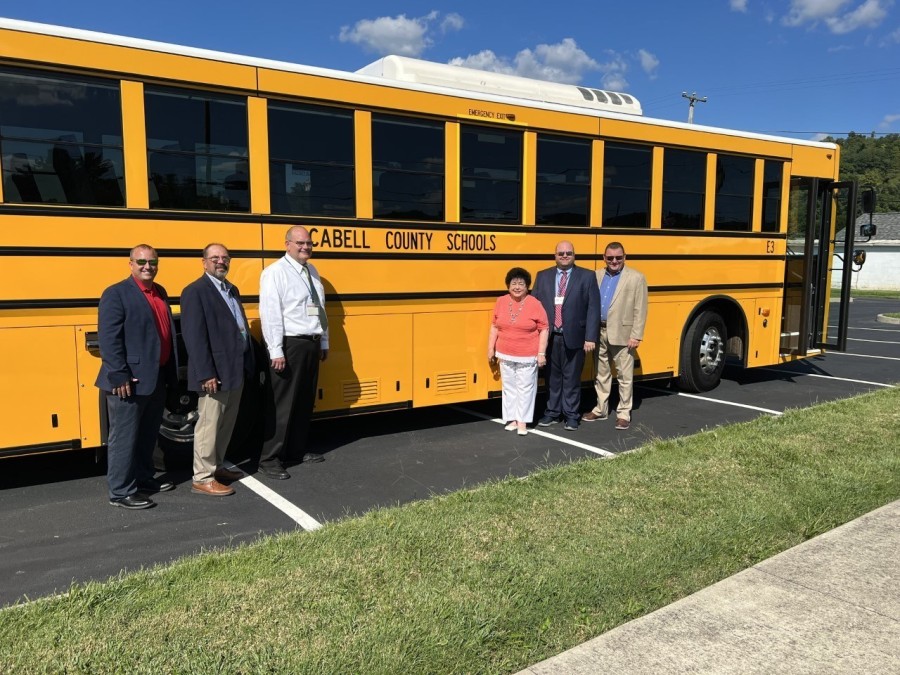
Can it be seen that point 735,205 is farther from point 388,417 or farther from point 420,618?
point 420,618

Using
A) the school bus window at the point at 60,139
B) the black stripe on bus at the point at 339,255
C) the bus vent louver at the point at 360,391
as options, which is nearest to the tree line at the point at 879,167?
the black stripe on bus at the point at 339,255

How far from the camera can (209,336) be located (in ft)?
15.3

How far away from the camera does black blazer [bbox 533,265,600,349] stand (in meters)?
6.45

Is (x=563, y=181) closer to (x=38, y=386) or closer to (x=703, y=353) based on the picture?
(x=703, y=353)

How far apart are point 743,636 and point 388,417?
4.65 metres

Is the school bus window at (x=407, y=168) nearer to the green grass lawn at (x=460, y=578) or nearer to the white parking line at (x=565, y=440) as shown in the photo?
the white parking line at (x=565, y=440)

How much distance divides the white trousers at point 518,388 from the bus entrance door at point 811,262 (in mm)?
4137

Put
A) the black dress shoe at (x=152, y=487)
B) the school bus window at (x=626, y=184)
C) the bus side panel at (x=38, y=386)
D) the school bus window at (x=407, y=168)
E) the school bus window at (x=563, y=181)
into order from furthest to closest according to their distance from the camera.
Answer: the school bus window at (x=626, y=184) < the school bus window at (x=563, y=181) < the school bus window at (x=407, y=168) < the black dress shoe at (x=152, y=487) < the bus side panel at (x=38, y=386)

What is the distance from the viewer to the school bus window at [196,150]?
480 cm

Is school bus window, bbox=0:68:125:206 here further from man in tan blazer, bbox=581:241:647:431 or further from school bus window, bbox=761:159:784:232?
school bus window, bbox=761:159:784:232

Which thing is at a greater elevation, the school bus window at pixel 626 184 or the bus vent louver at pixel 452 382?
the school bus window at pixel 626 184

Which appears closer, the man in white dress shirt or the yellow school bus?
the yellow school bus

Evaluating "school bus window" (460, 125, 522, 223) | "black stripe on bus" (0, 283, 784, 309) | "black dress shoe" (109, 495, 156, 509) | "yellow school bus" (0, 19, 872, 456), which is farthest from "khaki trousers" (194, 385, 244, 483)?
"school bus window" (460, 125, 522, 223)

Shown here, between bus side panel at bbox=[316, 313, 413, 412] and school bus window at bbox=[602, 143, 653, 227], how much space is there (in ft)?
8.17
